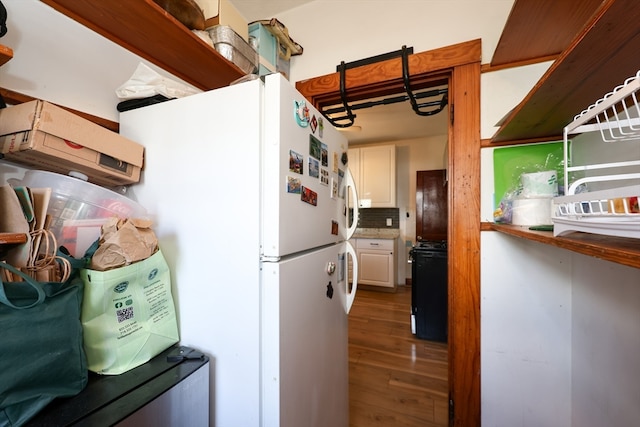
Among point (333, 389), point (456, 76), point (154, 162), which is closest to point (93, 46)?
point (154, 162)

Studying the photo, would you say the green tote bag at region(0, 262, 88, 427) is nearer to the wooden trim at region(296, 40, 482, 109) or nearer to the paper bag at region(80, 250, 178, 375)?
the paper bag at region(80, 250, 178, 375)

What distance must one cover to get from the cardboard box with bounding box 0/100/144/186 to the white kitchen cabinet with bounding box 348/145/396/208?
341 cm

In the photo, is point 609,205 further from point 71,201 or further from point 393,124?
point 393,124

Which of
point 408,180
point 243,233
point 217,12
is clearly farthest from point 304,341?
point 408,180

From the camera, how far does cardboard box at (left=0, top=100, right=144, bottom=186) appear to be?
0.65 m

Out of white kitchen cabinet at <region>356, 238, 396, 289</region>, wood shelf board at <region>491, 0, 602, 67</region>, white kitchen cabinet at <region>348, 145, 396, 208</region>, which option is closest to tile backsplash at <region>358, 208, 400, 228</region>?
white kitchen cabinet at <region>348, 145, 396, 208</region>

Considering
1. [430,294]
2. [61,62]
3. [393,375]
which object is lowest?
[393,375]

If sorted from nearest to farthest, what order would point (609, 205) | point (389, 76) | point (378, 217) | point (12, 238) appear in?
point (609, 205) → point (12, 238) → point (389, 76) → point (378, 217)

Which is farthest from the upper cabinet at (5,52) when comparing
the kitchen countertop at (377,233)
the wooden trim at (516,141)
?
the kitchen countertop at (377,233)

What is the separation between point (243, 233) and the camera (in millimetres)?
747

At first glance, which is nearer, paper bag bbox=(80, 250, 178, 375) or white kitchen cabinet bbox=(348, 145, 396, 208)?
paper bag bbox=(80, 250, 178, 375)

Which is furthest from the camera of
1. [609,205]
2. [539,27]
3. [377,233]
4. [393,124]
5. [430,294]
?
[377,233]

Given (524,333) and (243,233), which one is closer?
(243,233)

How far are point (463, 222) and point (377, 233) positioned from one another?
298 centimetres
